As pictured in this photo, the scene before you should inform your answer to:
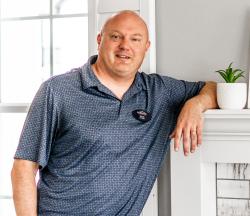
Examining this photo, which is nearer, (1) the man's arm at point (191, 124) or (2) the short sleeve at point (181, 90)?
(1) the man's arm at point (191, 124)

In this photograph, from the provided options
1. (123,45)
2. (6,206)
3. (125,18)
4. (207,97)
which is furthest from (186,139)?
(6,206)

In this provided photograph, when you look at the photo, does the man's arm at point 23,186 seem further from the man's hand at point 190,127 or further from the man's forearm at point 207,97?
the man's forearm at point 207,97

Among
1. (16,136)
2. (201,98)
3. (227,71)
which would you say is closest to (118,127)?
(201,98)

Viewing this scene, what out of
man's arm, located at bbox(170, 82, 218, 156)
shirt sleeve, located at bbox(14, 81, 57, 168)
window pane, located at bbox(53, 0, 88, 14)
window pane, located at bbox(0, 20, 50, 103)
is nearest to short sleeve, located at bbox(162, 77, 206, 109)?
man's arm, located at bbox(170, 82, 218, 156)

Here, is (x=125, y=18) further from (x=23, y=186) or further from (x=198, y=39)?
(x=23, y=186)

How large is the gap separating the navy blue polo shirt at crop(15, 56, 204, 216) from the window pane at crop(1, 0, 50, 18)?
634mm

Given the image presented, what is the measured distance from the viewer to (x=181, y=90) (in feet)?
6.87

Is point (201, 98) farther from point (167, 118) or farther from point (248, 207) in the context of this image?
point (248, 207)

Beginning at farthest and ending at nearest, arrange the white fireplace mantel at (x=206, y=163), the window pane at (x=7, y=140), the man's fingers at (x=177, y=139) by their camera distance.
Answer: the window pane at (x=7, y=140) → the white fireplace mantel at (x=206, y=163) → the man's fingers at (x=177, y=139)

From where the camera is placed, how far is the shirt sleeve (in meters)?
1.95

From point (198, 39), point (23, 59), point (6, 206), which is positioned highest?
point (198, 39)

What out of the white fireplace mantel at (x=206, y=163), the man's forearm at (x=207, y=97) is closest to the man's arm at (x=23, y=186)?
the white fireplace mantel at (x=206, y=163)

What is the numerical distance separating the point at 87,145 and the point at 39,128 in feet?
0.70

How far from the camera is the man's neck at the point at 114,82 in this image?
204 cm
